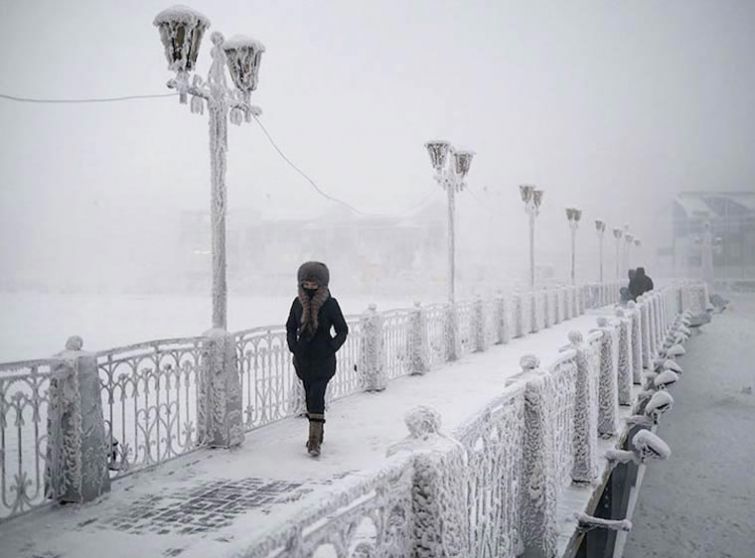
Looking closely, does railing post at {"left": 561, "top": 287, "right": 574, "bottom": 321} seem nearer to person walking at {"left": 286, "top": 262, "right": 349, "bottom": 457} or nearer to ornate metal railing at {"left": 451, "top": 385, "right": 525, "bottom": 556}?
person walking at {"left": 286, "top": 262, "right": 349, "bottom": 457}

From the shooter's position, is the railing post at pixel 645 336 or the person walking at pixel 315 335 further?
the railing post at pixel 645 336

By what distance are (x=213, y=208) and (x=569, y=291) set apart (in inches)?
867

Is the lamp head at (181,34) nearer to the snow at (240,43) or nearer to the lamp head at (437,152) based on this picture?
the snow at (240,43)

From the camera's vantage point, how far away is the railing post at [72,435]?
5.56m

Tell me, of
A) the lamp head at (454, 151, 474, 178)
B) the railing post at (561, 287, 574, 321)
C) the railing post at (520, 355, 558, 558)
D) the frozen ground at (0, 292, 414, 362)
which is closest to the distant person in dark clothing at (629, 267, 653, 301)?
the railing post at (561, 287, 574, 321)

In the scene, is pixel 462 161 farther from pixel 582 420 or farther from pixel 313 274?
pixel 582 420

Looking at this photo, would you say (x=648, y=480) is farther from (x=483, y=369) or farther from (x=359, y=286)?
(x=359, y=286)

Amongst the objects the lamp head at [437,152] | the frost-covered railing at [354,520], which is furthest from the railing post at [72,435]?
the lamp head at [437,152]

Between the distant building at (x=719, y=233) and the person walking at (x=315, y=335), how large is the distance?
229ft

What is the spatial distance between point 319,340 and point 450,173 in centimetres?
988

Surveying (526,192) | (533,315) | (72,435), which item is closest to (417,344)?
(72,435)

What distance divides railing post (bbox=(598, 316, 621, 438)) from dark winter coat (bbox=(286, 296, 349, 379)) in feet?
11.1

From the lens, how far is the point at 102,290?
6731cm

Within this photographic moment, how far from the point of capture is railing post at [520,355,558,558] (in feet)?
14.5
